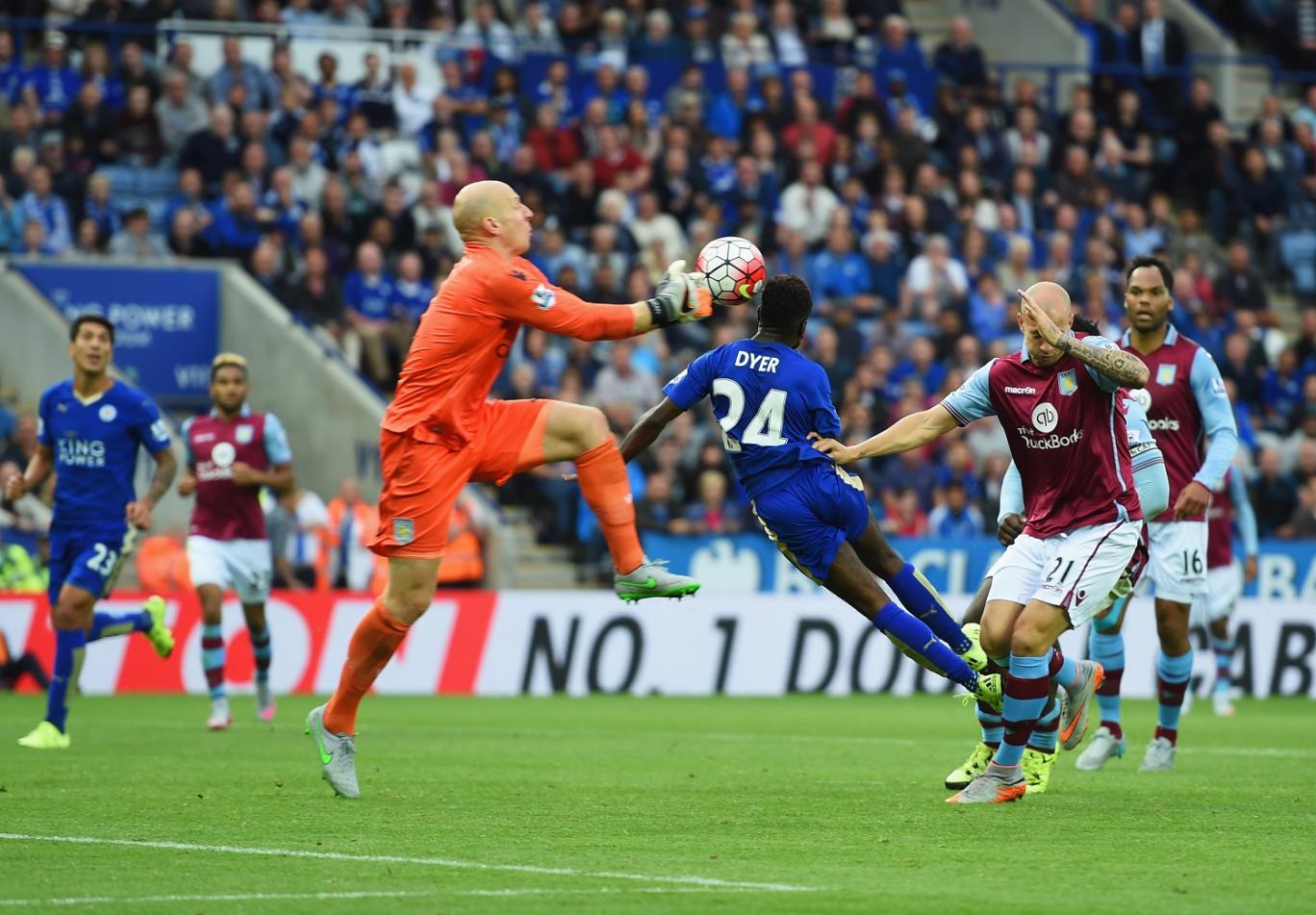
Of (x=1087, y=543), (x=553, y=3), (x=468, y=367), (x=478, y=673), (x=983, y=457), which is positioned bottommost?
(x=478, y=673)

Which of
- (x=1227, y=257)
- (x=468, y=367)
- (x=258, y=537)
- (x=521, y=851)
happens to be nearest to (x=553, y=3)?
(x=1227, y=257)

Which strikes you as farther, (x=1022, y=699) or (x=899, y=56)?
(x=899, y=56)

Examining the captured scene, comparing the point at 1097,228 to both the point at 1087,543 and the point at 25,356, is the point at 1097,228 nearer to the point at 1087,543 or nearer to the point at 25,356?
the point at 25,356

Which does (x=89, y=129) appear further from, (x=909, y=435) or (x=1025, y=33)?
(x=909, y=435)

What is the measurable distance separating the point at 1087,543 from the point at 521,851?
10.9 ft

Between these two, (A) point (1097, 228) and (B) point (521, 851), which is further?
(A) point (1097, 228)

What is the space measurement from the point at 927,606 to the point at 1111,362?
6.26 ft

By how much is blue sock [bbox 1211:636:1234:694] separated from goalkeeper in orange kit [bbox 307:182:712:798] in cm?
1014

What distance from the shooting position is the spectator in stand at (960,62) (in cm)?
3011

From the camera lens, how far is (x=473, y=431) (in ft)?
32.6

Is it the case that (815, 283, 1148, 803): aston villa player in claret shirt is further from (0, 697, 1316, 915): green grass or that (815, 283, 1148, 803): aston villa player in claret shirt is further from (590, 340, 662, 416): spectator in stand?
(590, 340, 662, 416): spectator in stand

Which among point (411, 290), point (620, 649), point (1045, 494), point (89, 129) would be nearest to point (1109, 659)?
point (1045, 494)

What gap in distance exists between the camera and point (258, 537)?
646 inches

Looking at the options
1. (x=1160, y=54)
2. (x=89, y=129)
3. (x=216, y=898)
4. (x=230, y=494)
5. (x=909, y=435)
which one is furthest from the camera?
(x=1160, y=54)
